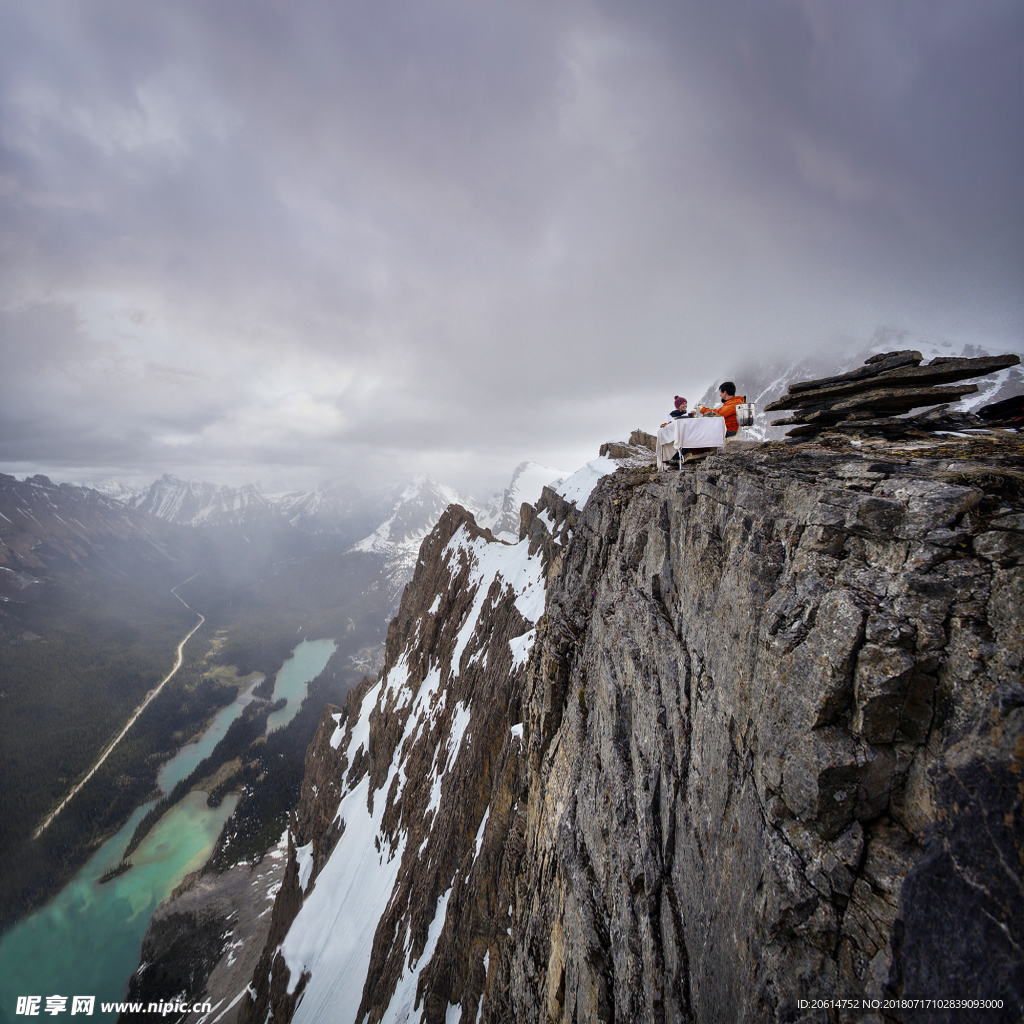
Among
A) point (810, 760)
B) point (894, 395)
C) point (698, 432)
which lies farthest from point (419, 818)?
point (894, 395)

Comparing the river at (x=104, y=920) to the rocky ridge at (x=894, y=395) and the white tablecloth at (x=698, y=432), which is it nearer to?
the white tablecloth at (x=698, y=432)

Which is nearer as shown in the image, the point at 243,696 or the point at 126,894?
the point at 126,894

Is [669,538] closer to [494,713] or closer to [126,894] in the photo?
[494,713]

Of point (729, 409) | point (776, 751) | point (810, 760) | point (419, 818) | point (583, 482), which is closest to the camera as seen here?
point (810, 760)

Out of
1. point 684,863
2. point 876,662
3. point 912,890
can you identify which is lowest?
point 684,863

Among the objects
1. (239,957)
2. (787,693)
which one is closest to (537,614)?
(787,693)

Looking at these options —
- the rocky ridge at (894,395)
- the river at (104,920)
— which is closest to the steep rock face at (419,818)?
the rocky ridge at (894,395)

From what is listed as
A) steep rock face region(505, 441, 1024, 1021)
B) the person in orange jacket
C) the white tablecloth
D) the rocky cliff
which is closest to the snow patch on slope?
the rocky cliff

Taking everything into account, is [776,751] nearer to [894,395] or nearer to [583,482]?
[894,395]
